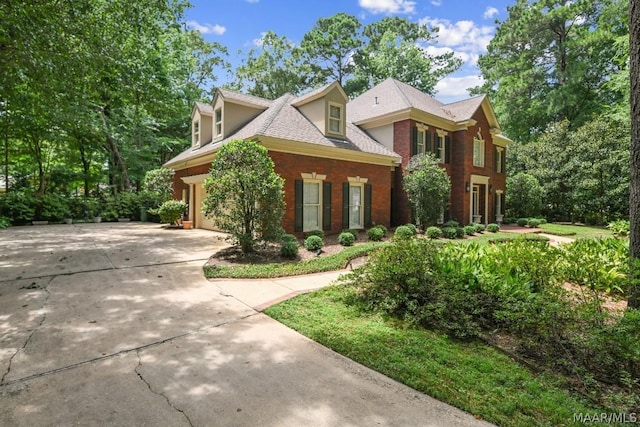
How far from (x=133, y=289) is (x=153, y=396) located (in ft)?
12.1

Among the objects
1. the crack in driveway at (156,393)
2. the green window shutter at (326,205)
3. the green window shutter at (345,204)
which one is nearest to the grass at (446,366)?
the crack in driveway at (156,393)

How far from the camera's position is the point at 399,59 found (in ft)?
105

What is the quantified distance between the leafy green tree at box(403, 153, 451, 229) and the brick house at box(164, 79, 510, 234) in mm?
1439

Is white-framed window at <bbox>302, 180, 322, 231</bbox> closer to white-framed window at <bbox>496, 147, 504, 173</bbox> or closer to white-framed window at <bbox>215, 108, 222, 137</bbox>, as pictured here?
white-framed window at <bbox>215, 108, 222, 137</bbox>

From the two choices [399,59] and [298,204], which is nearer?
[298,204]

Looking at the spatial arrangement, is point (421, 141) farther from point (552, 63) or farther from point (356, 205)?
point (552, 63)

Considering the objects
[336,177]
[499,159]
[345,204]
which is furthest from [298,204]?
[499,159]

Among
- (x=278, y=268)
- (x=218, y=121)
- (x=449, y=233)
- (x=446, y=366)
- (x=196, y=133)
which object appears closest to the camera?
(x=446, y=366)

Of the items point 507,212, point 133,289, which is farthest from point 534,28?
point 133,289

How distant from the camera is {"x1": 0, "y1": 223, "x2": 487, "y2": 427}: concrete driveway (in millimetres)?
2525

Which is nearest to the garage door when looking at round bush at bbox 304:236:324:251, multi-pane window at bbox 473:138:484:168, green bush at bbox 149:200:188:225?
green bush at bbox 149:200:188:225

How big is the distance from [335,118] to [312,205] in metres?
4.33

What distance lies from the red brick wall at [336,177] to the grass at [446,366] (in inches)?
283

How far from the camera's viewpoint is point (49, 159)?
22875mm
